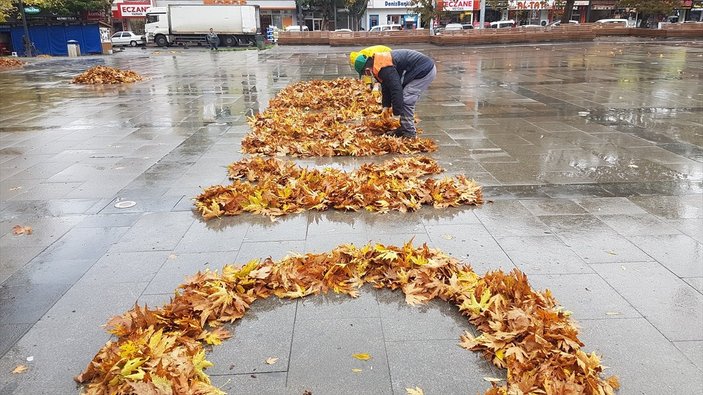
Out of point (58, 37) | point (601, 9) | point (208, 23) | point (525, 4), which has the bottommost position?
point (58, 37)

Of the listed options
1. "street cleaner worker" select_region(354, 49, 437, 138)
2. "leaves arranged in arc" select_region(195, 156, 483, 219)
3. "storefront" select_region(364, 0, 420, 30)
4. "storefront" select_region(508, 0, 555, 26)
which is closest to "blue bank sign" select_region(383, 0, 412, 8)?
"storefront" select_region(364, 0, 420, 30)

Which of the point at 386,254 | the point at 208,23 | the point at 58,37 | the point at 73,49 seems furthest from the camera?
the point at 208,23

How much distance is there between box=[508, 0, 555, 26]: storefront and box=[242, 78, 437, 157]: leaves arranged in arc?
171ft

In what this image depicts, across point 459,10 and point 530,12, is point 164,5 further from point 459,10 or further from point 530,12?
point 530,12

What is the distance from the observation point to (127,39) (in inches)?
1861

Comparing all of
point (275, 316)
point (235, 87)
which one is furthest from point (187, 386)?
point (235, 87)

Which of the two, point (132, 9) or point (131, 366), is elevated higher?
point (132, 9)

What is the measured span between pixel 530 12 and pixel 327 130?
58.4m

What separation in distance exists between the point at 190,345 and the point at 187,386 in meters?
0.40

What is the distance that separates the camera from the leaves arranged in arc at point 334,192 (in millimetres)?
5150

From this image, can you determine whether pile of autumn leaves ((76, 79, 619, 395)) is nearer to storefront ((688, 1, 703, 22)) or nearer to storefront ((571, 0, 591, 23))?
storefront ((571, 0, 591, 23))

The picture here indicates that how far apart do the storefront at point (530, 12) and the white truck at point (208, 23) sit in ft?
96.7

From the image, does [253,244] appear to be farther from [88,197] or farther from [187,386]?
[88,197]

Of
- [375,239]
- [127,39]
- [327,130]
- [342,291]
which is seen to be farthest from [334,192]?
[127,39]
